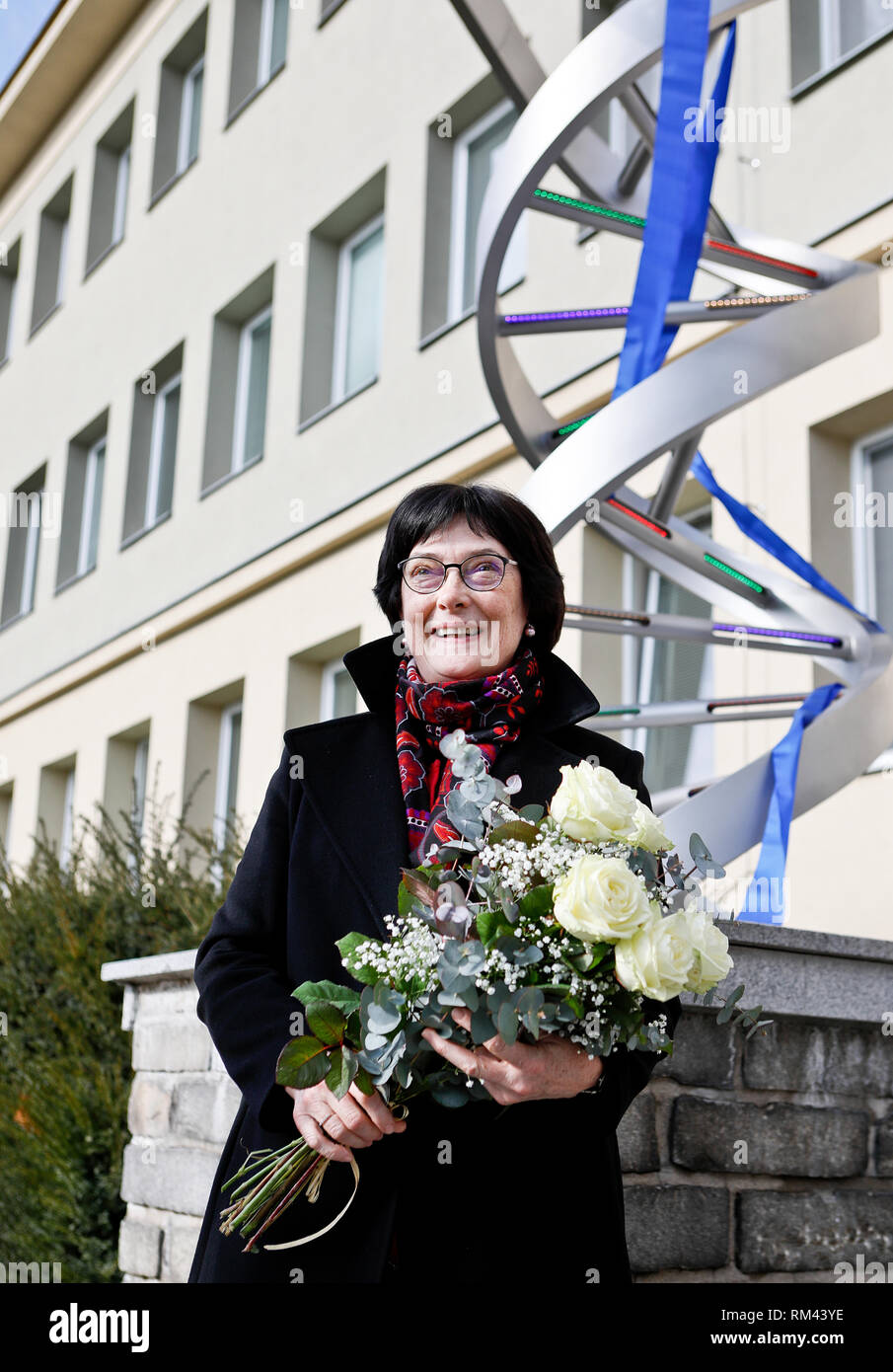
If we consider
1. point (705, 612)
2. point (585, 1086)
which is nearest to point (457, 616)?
point (585, 1086)

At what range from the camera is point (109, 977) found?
13.3 ft

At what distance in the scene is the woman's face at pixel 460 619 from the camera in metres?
2.18

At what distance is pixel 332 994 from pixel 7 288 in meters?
17.0

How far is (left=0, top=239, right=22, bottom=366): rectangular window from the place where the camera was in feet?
55.5

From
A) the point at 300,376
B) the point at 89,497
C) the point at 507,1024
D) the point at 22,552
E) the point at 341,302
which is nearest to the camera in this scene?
the point at 507,1024

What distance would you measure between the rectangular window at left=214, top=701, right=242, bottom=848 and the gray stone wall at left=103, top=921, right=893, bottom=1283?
747 cm

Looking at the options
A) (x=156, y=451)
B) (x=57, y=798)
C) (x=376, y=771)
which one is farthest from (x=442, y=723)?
(x=57, y=798)

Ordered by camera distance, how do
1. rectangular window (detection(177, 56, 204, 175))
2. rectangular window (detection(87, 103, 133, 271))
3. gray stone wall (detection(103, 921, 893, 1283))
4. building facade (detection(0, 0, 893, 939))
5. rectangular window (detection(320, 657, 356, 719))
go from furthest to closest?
1. rectangular window (detection(87, 103, 133, 271))
2. rectangular window (detection(177, 56, 204, 175))
3. rectangular window (detection(320, 657, 356, 719))
4. building facade (detection(0, 0, 893, 939))
5. gray stone wall (detection(103, 921, 893, 1283))

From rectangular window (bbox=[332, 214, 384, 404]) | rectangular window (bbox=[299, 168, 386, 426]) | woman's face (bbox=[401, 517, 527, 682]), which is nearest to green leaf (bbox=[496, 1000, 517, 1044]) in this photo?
woman's face (bbox=[401, 517, 527, 682])

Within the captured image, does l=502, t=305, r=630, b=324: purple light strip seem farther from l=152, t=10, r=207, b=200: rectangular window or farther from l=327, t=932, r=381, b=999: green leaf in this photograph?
l=152, t=10, r=207, b=200: rectangular window

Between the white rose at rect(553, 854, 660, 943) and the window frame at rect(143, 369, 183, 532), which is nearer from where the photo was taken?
the white rose at rect(553, 854, 660, 943)

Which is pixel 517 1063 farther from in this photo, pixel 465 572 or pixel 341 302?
pixel 341 302

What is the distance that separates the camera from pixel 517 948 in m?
1.71

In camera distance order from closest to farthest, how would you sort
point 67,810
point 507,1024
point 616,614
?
point 507,1024, point 616,614, point 67,810
